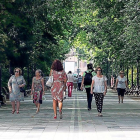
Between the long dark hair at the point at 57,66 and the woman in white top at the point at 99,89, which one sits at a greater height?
the long dark hair at the point at 57,66

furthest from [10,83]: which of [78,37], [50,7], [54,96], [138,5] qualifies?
[78,37]

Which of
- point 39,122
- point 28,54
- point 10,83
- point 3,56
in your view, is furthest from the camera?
point 28,54

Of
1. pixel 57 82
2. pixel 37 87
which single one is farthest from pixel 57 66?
pixel 37 87

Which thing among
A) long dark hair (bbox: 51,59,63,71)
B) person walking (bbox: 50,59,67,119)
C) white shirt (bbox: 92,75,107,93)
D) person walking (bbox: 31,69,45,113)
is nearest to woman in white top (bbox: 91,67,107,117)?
white shirt (bbox: 92,75,107,93)

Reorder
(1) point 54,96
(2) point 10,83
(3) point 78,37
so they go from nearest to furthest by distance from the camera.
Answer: (1) point 54,96 < (2) point 10,83 < (3) point 78,37

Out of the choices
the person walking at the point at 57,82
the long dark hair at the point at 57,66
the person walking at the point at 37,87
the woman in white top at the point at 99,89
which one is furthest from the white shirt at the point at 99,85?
the person walking at the point at 37,87

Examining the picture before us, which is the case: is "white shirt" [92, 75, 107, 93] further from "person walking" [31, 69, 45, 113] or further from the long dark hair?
"person walking" [31, 69, 45, 113]

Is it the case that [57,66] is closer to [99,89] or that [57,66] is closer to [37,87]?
[99,89]

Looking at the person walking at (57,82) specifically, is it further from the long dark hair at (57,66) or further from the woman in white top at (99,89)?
the woman in white top at (99,89)

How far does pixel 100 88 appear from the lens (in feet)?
63.5

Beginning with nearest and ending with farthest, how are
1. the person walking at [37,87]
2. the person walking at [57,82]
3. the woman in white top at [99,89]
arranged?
the person walking at [57,82] < the woman in white top at [99,89] < the person walking at [37,87]
